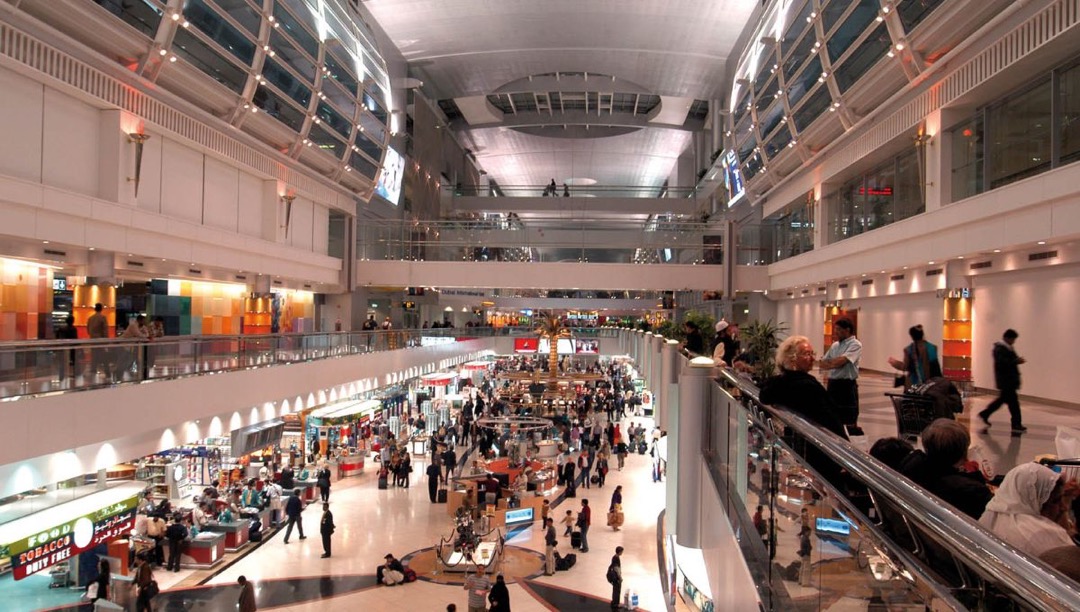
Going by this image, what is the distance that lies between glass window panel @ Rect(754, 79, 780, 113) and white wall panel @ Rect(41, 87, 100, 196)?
50.0ft

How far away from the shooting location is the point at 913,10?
11.6 m

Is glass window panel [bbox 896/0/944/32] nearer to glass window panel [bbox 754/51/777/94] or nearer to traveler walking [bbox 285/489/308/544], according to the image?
glass window panel [bbox 754/51/777/94]

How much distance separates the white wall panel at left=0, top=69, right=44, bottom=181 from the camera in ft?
36.9

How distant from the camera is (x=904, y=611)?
1.59m

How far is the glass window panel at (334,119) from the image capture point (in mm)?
21562

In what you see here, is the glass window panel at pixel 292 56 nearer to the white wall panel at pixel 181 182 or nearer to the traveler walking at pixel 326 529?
the white wall panel at pixel 181 182

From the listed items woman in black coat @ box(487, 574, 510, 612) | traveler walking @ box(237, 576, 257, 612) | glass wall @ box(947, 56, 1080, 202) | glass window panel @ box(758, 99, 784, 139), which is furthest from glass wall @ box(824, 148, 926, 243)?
traveler walking @ box(237, 576, 257, 612)

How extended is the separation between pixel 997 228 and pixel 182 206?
15336mm

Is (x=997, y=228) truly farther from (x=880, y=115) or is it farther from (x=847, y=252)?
(x=847, y=252)

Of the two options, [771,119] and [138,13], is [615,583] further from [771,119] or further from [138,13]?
[771,119]

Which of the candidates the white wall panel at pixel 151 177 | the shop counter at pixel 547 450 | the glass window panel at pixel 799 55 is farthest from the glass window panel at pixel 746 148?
the white wall panel at pixel 151 177

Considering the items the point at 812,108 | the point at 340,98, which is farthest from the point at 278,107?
the point at 812,108

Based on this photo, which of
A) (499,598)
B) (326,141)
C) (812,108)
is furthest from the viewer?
(326,141)

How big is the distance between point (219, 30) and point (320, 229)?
9727mm
